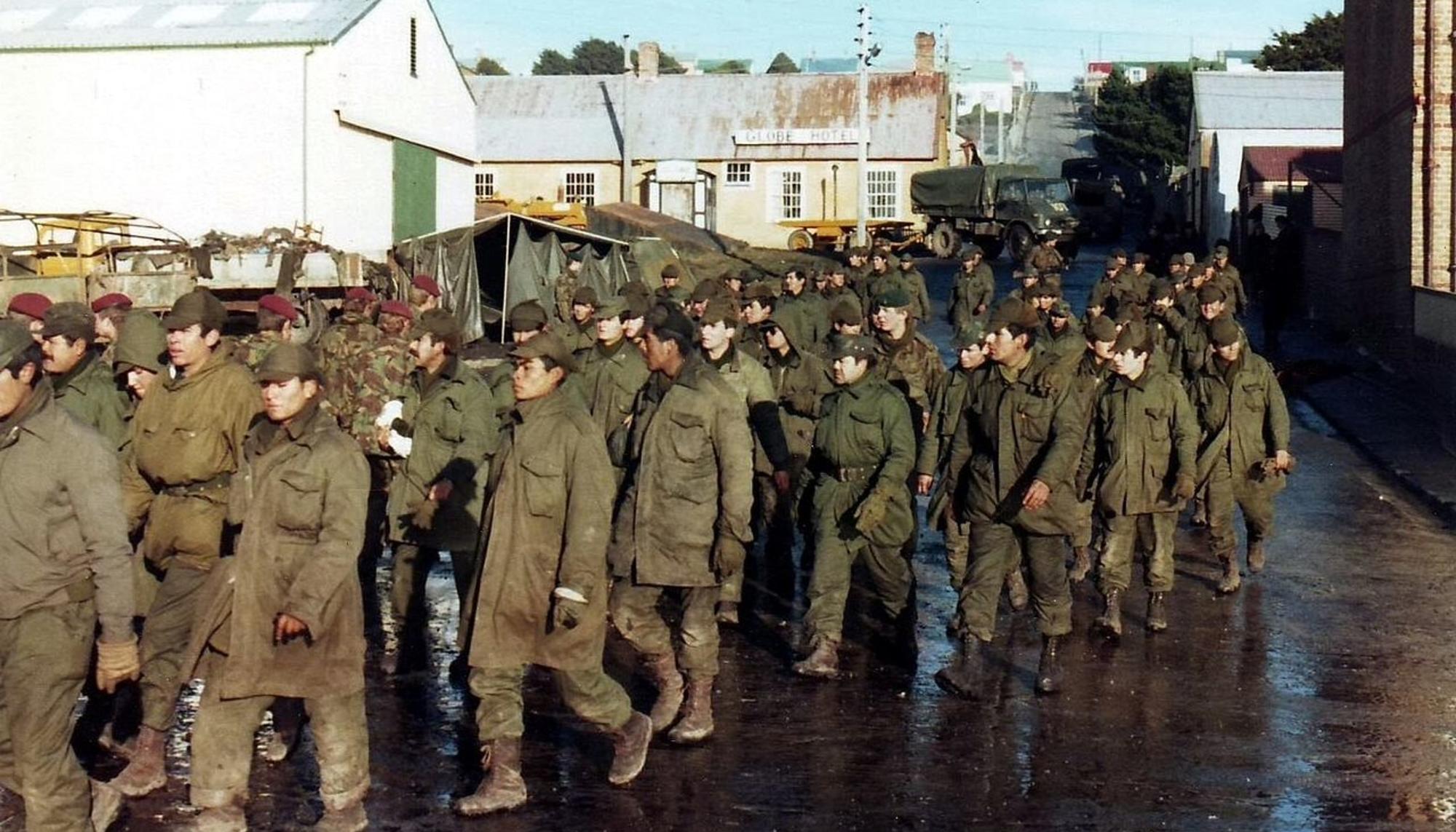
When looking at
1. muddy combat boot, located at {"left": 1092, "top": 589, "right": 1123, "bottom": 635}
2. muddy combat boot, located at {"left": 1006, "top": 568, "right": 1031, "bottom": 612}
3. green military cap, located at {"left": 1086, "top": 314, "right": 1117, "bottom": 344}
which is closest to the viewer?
muddy combat boot, located at {"left": 1092, "top": 589, "right": 1123, "bottom": 635}

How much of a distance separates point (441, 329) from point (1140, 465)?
4025 millimetres

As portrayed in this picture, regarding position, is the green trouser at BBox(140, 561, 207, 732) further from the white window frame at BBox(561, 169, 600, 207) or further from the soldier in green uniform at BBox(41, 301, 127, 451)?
the white window frame at BBox(561, 169, 600, 207)

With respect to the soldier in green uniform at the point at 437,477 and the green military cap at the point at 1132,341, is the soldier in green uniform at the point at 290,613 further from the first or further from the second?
the green military cap at the point at 1132,341

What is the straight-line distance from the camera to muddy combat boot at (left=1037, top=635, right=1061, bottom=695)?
9.17m

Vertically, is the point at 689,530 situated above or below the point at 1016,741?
above

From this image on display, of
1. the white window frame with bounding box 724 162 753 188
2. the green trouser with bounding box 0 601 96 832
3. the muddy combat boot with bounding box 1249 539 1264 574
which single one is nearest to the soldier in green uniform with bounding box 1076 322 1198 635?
the muddy combat boot with bounding box 1249 539 1264 574

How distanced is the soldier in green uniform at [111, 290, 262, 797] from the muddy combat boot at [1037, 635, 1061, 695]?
3.90 meters

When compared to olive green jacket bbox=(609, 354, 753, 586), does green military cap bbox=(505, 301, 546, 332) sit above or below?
above

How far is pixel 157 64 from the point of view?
3089 centimetres

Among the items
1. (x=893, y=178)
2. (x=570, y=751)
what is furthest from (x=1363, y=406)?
(x=893, y=178)

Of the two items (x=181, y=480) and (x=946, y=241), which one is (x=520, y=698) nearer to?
(x=181, y=480)

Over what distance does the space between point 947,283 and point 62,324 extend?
1468 inches

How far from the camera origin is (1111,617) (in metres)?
10.6

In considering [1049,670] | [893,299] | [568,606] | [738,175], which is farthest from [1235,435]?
[738,175]
